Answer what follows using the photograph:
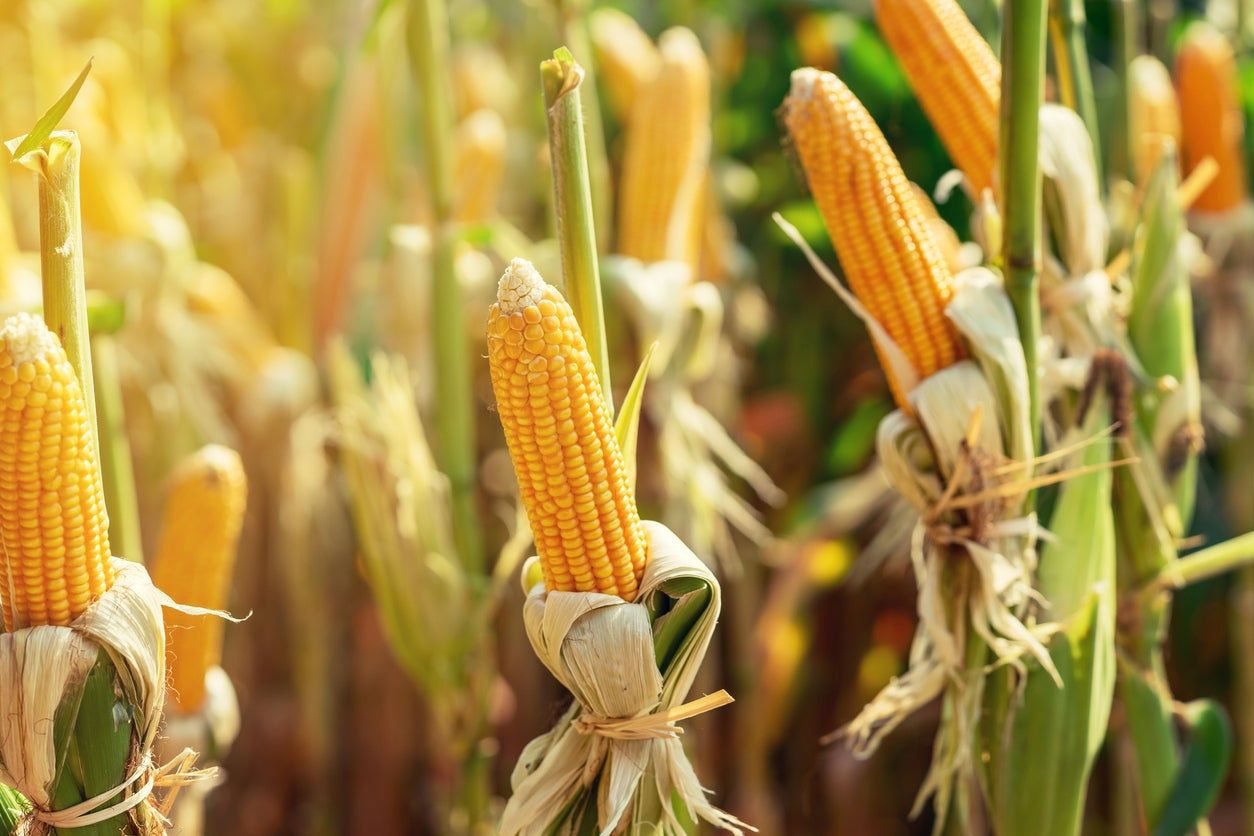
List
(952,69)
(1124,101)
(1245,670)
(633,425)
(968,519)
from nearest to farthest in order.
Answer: (633,425) → (968,519) → (952,69) → (1124,101) → (1245,670)

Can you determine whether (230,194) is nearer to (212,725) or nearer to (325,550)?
(325,550)

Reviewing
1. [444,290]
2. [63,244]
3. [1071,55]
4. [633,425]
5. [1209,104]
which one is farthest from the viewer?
[1209,104]

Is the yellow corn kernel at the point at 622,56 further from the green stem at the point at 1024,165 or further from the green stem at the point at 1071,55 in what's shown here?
the green stem at the point at 1024,165

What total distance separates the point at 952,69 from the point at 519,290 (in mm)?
713

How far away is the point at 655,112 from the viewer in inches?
74.9

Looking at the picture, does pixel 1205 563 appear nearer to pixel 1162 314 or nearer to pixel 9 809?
pixel 1162 314

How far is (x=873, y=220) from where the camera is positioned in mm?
1198

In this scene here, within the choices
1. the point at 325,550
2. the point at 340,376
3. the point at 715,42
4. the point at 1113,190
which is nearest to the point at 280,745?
the point at 325,550

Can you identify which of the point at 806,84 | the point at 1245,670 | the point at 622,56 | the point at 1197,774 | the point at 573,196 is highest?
the point at 622,56

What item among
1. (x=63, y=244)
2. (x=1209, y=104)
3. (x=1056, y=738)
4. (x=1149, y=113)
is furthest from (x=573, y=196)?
(x=1209, y=104)

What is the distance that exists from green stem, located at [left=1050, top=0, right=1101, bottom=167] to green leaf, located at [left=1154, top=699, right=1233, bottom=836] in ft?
2.51

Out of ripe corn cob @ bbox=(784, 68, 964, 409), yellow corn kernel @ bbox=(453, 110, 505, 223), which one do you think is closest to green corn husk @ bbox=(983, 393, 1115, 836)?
ripe corn cob @ bbox=(784, 68, 964, 409)

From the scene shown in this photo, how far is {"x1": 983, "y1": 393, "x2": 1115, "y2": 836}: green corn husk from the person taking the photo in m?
1.29

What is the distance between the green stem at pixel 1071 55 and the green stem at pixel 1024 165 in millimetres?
290
